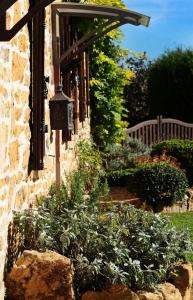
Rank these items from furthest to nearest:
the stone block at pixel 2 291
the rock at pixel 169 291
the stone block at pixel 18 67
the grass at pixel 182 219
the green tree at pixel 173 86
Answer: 1. the green tree at pixel 173 86
2. the grass at pixel 182 219
3. the stone block at pixel 18 67
4. the rock at pixel 169 291
5. the stone block at pixel 2 291

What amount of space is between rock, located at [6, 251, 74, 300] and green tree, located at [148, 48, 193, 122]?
17.9 m

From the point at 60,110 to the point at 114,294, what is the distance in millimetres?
2350

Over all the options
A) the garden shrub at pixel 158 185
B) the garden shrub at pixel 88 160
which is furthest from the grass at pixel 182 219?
the garden shrub at pixel 88 160

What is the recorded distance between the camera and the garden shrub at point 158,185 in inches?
433

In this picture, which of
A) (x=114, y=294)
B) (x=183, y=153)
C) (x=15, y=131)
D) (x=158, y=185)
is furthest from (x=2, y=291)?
(x=183, y=153)

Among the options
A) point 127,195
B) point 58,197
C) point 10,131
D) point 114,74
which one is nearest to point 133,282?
point 58,197

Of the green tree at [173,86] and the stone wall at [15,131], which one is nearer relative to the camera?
the stone wall at [15,131]

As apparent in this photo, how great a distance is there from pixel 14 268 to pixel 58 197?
1.36 m

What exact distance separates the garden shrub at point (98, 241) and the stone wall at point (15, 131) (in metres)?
0.23

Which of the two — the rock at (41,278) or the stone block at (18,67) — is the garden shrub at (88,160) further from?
the rock at (41,278)

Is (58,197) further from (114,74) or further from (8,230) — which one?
(114,74)

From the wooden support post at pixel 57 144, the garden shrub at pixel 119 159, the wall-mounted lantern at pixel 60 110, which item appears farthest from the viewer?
the garden shrub at pixel 119 159

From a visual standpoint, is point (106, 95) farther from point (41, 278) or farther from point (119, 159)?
point (41, 278)

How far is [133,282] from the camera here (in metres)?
5.00
